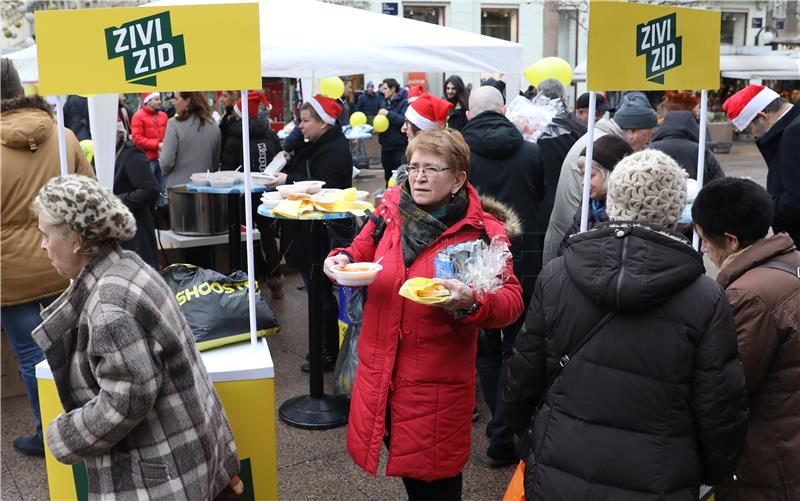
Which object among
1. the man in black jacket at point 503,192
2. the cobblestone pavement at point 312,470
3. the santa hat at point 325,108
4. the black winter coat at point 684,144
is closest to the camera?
the cobblestone pavement at point 312,470

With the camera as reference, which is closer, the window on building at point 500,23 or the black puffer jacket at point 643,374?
the black puffer jacket at point 643,374

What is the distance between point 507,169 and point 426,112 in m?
0.84

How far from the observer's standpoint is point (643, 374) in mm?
2182

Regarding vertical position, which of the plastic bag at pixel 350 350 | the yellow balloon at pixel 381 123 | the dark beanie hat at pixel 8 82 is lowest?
the plastic bag at pixel 350 350

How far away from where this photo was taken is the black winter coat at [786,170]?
4832 millimetres

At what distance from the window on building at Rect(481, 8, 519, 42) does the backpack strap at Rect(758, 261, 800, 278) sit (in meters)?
31.3

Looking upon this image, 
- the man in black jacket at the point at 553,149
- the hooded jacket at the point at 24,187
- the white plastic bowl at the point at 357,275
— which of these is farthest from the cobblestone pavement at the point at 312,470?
the white plastic bowl at the point at 357,275

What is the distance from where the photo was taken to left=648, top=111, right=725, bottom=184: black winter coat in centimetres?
536

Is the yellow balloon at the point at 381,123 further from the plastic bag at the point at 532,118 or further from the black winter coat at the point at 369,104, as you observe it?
the black winter coat at the point at 369,104

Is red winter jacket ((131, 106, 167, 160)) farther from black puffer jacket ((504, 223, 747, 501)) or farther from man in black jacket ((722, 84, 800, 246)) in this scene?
black puffer jacket ((504, 223, 747, 501))

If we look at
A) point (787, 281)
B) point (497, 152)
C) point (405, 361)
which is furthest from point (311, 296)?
point (787, 281)

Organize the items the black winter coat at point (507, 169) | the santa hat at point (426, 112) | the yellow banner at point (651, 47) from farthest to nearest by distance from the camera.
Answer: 1. the santa hat at point (426, 112)
2. the black winter coat at point (507, 169)
3. the yellow banner at point (651, 47)

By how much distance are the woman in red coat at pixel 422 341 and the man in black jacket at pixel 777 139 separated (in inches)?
106

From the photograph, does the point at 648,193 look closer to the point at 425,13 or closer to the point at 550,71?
the point at 550,71
